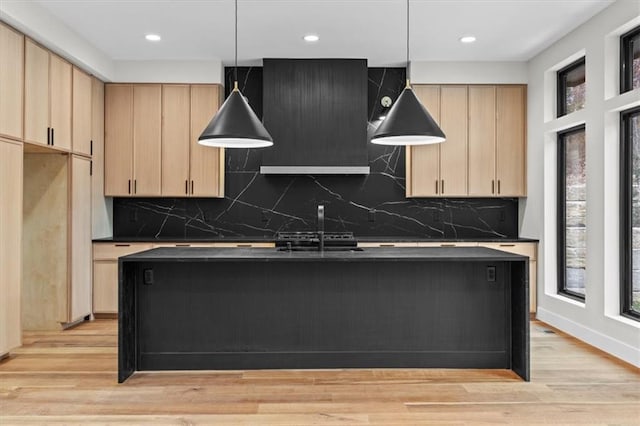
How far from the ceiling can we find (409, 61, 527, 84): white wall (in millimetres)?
95

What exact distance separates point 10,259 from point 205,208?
2271 mm

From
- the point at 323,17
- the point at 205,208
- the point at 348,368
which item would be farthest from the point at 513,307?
the point at 205,208

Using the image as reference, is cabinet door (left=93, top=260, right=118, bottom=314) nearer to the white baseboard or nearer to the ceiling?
the ceiling

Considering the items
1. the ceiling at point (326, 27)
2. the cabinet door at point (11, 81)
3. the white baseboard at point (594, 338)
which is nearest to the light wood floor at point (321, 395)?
the white baseboard at point (594, 338)

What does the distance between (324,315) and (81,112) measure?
3.20 m

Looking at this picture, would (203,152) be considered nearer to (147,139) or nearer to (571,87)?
(147,139)

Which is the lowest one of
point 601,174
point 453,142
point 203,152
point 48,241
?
point 48,241

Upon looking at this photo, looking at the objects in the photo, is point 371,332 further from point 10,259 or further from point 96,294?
point 96,294

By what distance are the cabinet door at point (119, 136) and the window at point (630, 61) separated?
15.2 feet

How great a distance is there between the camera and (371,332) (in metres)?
3.63

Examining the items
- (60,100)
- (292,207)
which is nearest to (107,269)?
(60,100)

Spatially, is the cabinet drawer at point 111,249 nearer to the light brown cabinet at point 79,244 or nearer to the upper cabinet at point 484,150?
the light brown cabinet at point 79,244

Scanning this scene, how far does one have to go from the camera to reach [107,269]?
5344 mm

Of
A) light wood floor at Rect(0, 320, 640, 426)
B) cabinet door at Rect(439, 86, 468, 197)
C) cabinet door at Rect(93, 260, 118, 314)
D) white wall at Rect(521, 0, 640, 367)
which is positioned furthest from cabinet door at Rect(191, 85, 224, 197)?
white wall at Rect(521, 0, 640, 367)
